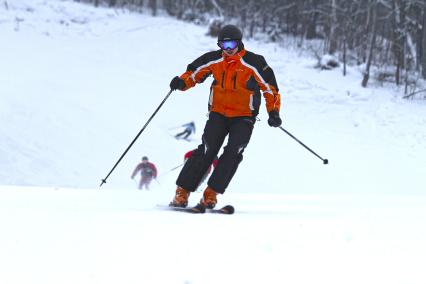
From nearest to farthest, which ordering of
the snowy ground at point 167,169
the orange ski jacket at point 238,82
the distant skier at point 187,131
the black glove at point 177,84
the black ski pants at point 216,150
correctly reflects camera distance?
the snowy ground at point 167,169 → the orange ski jacket at point 238,82 → the black ski pants at point 216,150 → the black glove at point 177,84 → the distant skier at point 187,131

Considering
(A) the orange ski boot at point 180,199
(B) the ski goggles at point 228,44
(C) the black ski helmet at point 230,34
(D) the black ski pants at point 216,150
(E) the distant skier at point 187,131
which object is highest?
(C) the black ski helmet at point 230,34

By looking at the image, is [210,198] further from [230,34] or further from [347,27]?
[347,27]

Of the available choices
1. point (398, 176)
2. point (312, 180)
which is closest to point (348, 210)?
point (312, 180)

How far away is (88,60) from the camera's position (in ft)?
81.0

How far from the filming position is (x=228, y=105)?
4.89m

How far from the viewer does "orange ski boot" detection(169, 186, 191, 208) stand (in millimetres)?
4902

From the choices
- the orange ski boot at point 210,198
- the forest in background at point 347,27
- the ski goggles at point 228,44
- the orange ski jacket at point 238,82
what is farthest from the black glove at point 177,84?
the forest in background at point 347,27

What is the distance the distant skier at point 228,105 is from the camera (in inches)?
187

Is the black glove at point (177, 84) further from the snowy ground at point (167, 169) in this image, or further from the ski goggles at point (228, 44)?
A: the snowy ground at point (167, 169)

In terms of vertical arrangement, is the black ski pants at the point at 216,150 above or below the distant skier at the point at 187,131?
above

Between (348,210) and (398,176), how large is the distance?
38.4 ft

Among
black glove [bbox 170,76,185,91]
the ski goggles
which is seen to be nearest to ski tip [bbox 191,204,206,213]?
black glove [bbox 170,76,185,91]

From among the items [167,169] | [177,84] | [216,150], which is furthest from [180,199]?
[167,169]

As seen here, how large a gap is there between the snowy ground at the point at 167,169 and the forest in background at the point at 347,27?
5.88ft
